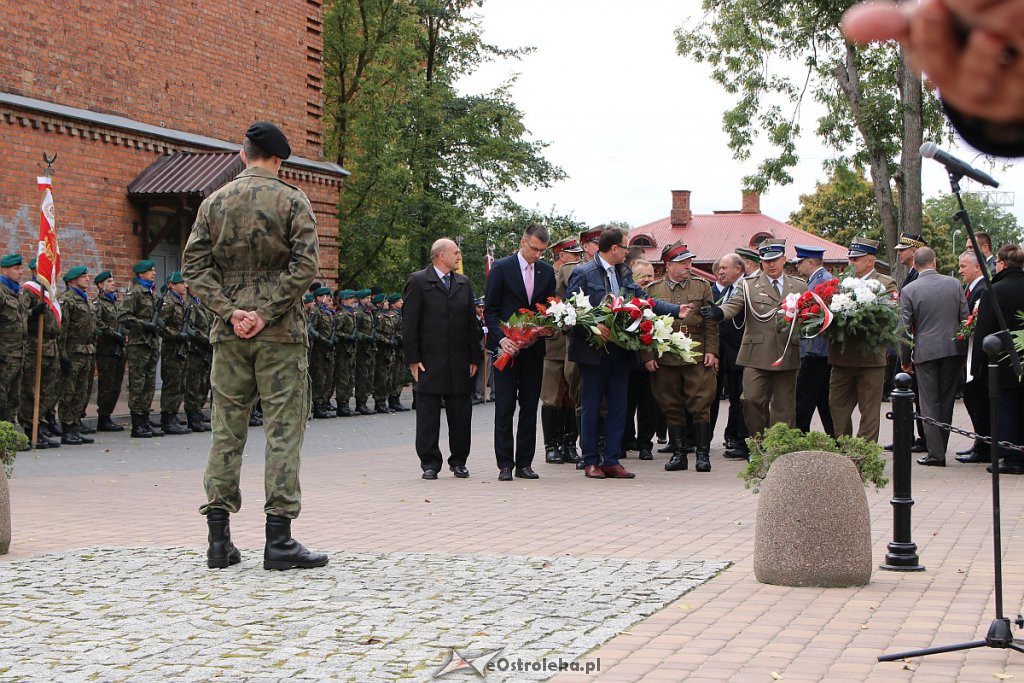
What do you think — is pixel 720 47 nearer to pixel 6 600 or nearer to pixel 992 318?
pixel 992 318

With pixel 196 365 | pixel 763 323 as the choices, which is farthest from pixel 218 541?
pixel 196 365

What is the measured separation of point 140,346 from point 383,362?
6474mm

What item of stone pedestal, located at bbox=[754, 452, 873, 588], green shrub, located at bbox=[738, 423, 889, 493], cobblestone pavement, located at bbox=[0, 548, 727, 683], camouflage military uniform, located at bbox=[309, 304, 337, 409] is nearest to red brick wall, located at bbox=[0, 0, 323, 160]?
camouflage military uniform, located at bbox=[309, 304, 337, 409]

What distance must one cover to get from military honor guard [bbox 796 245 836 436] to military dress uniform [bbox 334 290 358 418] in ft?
32.5

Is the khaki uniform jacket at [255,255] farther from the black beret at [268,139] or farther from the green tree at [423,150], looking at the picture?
the green tree at [423,150]

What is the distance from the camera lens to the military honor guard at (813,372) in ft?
44.8

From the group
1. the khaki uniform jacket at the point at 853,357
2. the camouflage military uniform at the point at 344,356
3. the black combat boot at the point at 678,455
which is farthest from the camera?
the camouflage military uniform at the point at 344,356

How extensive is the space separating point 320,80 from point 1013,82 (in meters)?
29.4

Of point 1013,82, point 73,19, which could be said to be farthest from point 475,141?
point 1013,82

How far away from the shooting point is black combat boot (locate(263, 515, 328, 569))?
6984 millimetres

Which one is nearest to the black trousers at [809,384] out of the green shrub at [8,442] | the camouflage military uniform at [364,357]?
the green shrub at [8,442]

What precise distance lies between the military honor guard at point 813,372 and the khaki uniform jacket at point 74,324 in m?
9.19

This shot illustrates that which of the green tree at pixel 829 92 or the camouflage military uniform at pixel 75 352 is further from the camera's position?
the green tree at pixel 829 92

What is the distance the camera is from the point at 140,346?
1759 cm
